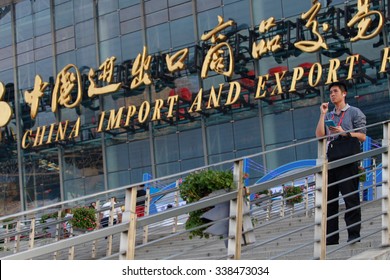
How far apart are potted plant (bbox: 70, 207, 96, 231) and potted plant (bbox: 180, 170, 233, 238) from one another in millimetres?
6510

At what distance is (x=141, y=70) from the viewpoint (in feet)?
91.6

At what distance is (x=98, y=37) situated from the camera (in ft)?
98.7

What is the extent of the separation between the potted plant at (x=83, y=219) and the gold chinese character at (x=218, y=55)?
1176cm

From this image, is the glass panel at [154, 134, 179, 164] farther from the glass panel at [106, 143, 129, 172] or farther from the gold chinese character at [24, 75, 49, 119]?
the gold chinese character at [24, 75, 49, 119]

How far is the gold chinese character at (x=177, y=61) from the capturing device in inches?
1059

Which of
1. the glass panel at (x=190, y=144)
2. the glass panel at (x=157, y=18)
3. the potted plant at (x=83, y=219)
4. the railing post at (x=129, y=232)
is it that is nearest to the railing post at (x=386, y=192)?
the railing post at (x=129, y=232)

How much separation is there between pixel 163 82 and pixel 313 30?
6.29 meters

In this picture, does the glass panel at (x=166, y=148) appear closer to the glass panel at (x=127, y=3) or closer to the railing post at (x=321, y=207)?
the glass panel at (x=127, y=3)

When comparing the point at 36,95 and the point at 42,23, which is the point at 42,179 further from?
the point at 42,23

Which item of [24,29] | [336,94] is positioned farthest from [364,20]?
[336,94]

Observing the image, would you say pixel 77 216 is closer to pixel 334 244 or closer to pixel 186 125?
pixel 334 244

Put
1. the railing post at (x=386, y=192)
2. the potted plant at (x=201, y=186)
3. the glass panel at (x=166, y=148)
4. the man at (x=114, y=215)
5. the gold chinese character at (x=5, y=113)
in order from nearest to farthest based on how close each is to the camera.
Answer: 1. the railing post at (x=386, y=192)
2. the potted plant at (x=201, y=186)
3. the man at (x=114, y=215)
4. the glass panel at (x=166, y=148)
5. the gold chinese character at (x=5, y=113)

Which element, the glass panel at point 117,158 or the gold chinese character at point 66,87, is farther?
the gold chinese character at point 66,87
